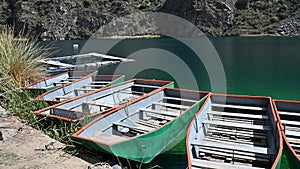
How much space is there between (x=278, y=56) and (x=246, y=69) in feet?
22.6

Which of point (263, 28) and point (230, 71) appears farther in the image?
point (263, 28)

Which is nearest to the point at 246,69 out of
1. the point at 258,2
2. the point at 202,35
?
the point at 202,35

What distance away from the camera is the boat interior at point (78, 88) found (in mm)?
8380

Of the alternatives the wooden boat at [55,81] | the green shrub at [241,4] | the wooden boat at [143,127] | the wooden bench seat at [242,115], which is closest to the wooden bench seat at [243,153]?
the wooden boat at [143,127]

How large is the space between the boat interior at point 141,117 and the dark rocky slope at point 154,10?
172 feet

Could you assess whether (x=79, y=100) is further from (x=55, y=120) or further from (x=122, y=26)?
(x=122, y=26)

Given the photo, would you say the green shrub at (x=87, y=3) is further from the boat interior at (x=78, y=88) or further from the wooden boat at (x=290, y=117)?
the wooden boat at (x=290, y=117)

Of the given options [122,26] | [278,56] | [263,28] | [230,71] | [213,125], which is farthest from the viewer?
[122,26]

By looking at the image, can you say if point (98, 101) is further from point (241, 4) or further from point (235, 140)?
point (241, 4)

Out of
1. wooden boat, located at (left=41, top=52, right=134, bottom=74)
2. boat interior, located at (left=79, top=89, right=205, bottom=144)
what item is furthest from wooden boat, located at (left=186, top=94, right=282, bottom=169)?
wooden boat, located at (left=41, top=52, right=134, bottom=74)

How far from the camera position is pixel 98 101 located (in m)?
8.30

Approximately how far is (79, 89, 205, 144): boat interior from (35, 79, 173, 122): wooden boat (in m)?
0.30

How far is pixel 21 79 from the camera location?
28.1 feet

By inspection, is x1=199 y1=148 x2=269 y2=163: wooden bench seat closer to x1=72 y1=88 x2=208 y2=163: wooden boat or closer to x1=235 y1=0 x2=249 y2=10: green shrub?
x1=72 y1=88 x2=208 y2=163: wooden boat
